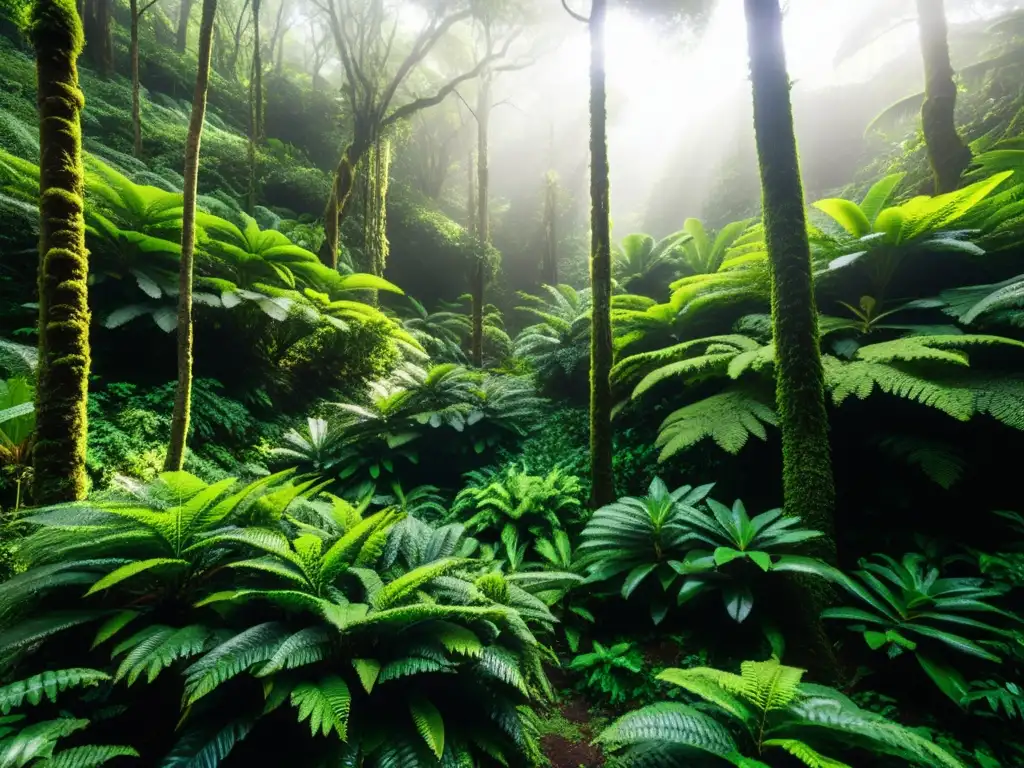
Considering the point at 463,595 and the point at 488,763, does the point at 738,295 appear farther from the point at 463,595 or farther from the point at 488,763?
the point at 488,763

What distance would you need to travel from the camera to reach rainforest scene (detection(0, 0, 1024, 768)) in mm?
1802

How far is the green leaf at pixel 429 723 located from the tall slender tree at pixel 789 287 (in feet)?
7.55

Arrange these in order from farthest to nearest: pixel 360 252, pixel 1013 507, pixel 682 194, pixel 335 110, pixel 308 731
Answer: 1. pixel 682 194
2. pixel 335 110
3. pixel 360 252
4. pixel 1013 507
5. pixel 308 731

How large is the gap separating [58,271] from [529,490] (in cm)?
353

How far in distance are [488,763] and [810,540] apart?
6.84ft

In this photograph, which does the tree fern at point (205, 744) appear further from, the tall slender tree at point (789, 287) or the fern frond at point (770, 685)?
the tall slender tree at point (789, 287)

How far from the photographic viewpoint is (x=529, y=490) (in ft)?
13.7

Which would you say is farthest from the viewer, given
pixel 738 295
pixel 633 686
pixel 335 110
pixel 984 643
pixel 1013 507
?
pixel 335 110

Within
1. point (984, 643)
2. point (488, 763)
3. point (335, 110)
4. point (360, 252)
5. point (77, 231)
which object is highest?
point (335, 110)

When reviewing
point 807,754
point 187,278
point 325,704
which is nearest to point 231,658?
point 325,704

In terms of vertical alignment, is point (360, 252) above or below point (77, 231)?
above

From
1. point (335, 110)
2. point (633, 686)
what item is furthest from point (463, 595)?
point (335, 110)

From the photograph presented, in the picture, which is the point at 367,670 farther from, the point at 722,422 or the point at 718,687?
the point at 722,422

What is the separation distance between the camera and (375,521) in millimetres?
2525
